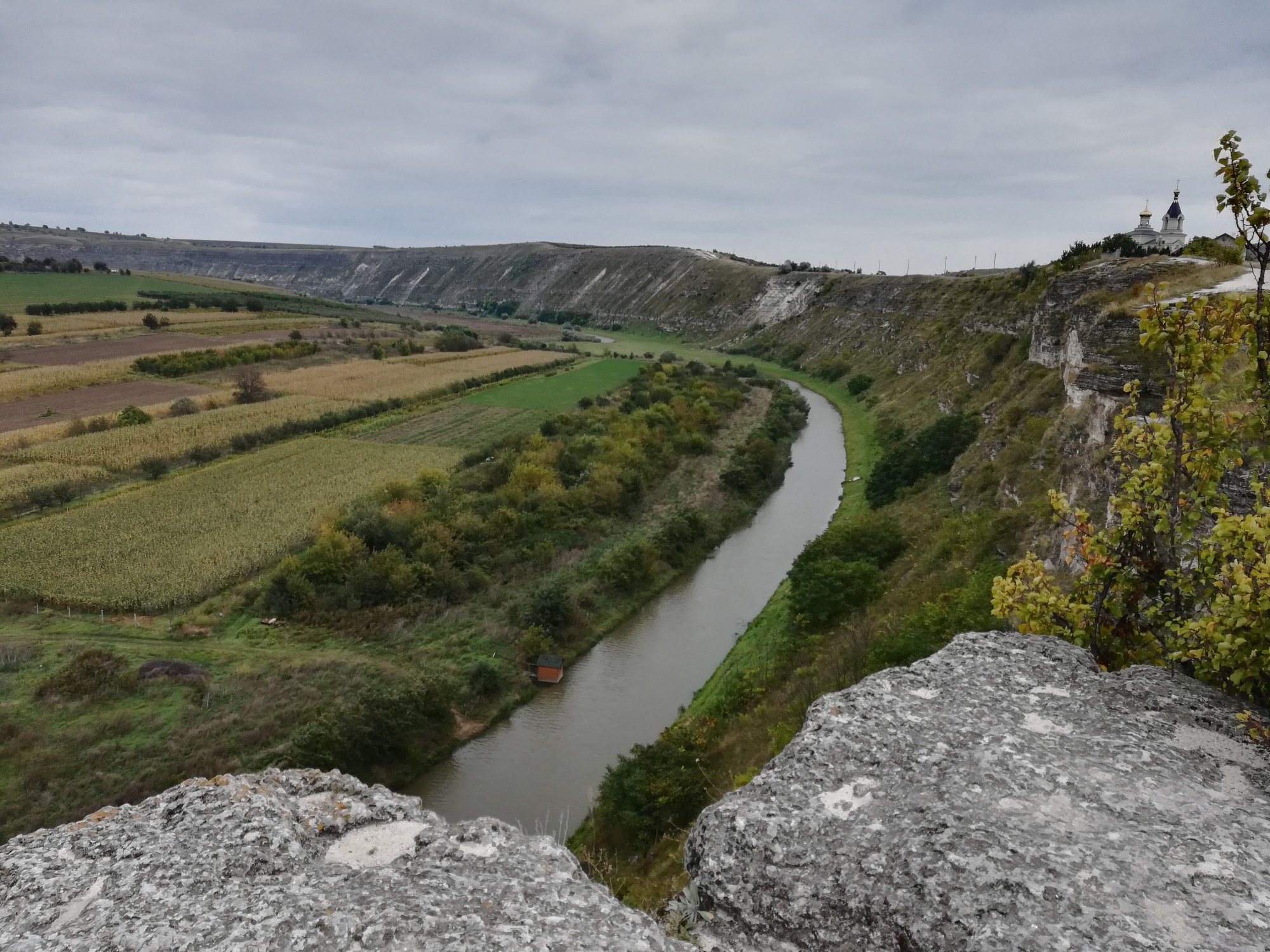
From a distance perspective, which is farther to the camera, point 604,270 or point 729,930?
point 604,270

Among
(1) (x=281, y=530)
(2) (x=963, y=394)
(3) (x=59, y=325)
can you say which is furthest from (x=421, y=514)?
(3) (x=59, y=325)

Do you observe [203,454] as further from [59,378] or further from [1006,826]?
[1006,826]

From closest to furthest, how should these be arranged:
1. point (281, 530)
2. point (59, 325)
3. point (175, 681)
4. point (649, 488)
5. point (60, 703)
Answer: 1. point (60, 703)
2. point (175, 681)
3. point (281, 530)
4. point (649, 488)
5. point (59, 325)

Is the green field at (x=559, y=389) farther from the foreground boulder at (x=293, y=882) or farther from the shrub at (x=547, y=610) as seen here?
the foreground boulder at (x=293, y=882)

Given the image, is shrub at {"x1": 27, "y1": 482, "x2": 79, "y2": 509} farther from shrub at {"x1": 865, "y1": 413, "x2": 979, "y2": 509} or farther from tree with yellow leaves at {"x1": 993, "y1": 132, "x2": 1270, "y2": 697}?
tree with yellow leaves at {"x1": 993, "y1": 132, "x2": 1270, "y2": 697}

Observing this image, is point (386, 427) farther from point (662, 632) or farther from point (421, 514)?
point (662, 632)

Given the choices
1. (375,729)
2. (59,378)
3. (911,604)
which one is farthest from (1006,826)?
(59,378)

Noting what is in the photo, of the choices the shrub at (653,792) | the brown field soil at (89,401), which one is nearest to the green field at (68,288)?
the brown field soil at (89,401)
